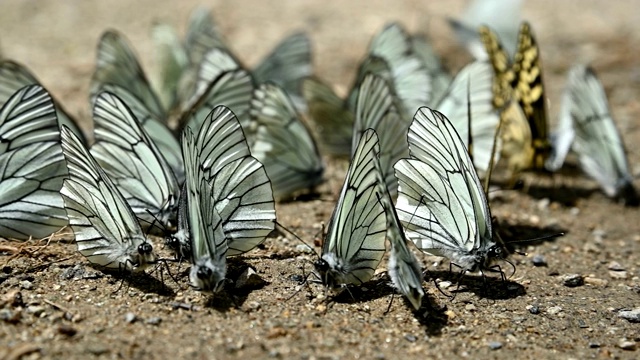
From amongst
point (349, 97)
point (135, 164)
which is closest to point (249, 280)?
point (135, 164)

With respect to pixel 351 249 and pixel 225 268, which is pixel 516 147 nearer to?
pixel 351 249

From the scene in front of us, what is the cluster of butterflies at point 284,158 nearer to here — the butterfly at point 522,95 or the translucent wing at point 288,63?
the butterfly at point 522,95

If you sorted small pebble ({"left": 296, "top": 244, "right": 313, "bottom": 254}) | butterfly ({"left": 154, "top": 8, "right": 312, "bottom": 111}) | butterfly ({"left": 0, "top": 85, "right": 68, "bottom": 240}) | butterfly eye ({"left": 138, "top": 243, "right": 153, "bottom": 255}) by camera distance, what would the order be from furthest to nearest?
butterfly ({"left": 154, "top": 8, "right": 312, "bottom": 111}) → small pebble ({"left": 296, "top": 244, "right": 313, "bottom": 254}) → butterfly ({"left": 0, "top": 85, "right": 68, "bottom": 240}) → butterfly eye ({"left": 138, "top": 243, "right": 153, "bottom": 255})

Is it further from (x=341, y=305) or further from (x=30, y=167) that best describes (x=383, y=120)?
(x=30, y=167)

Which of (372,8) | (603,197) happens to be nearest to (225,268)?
(603,197)

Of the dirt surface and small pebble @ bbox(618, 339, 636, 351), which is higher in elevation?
the dirt surface

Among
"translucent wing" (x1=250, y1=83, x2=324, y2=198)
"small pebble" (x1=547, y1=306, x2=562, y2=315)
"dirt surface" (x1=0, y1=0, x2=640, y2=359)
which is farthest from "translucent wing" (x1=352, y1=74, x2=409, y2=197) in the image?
"small pebble" (x1=547, y1=306, x2=562, y2=315)

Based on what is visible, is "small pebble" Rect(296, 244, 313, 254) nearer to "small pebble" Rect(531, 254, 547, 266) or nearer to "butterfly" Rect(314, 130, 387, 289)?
"butterfly" Rect(314, 130, 387, 289)
